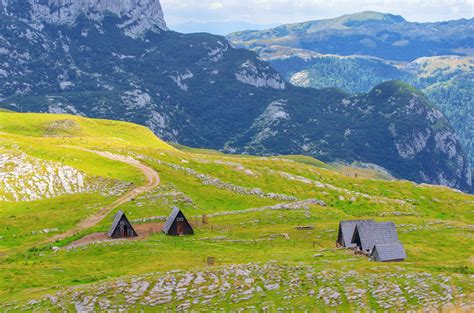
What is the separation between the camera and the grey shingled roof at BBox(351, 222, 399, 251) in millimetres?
74312

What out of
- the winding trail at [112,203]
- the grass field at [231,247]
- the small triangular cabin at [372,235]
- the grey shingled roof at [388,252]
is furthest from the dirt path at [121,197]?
the grey shingled roof at [388,252]

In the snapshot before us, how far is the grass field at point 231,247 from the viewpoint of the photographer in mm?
48781

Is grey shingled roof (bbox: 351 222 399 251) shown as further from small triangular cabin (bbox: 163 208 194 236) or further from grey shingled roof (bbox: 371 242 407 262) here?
small triangular cabin (bbox: 163 208 194 236)

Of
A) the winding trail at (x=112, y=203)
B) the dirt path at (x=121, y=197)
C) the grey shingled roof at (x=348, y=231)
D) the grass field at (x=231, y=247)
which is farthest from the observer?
the dirt path at (x=121, y=197)

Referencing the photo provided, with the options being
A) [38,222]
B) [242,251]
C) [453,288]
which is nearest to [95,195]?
[38,222]

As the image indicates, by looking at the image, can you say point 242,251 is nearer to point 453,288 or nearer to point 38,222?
point 453,288

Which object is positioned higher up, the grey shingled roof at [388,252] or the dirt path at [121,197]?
the dirt path at [121,197]

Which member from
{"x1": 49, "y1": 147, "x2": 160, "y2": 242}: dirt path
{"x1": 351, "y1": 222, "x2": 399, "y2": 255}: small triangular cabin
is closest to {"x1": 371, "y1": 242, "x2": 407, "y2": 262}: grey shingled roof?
{"x1": 351, "y1": 222, "x2": 399, "y2": 255}: small triangular cabin

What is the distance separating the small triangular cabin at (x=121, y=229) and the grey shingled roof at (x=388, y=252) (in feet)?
128

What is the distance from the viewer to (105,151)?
493ft

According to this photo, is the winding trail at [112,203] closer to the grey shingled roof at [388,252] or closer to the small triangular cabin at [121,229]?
the small triangular cabin at [121,229]

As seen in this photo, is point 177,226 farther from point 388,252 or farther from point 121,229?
point 388,252

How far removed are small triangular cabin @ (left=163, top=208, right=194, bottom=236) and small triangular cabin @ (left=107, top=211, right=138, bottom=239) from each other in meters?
5.60

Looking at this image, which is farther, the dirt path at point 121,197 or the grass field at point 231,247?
the dirt path at point 121,197
